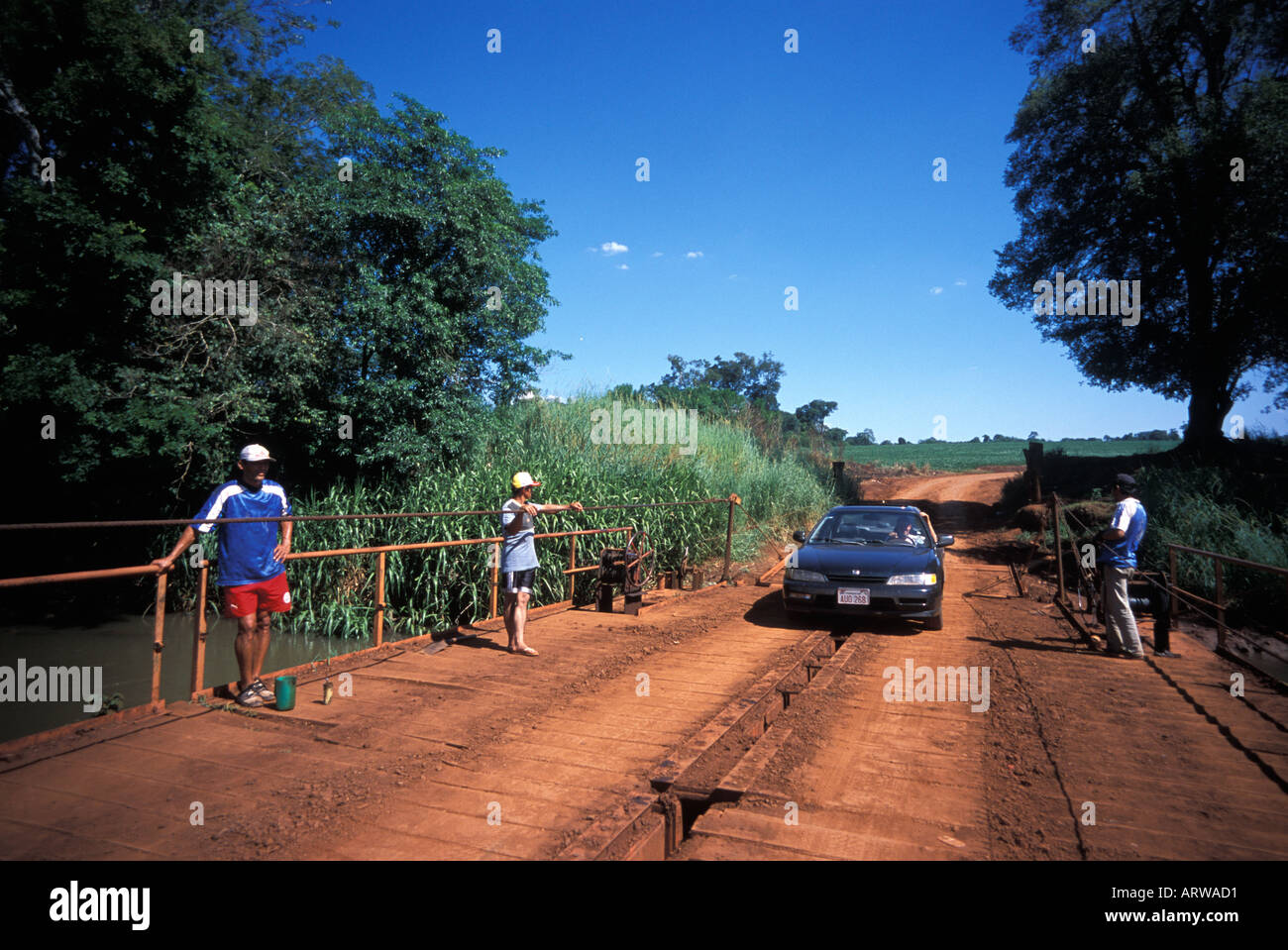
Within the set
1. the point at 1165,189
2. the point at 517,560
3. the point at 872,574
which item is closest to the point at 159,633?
the point at 517,560

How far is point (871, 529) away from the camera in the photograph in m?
9.91

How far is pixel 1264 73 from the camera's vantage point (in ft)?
60.3

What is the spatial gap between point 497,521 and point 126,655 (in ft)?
20.7

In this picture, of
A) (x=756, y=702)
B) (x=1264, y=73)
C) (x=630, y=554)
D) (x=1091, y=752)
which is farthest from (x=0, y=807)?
(x=1264, y=73)

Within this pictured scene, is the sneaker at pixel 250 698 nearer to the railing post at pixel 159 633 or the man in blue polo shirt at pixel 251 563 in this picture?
the man in blue polo shirt at pixel 251 563

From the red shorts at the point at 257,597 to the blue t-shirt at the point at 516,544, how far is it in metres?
2.06

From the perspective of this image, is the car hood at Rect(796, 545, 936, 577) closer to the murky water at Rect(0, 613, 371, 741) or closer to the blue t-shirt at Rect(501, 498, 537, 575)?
the blue t-shirt at Rect(501, 498, 537, 575)

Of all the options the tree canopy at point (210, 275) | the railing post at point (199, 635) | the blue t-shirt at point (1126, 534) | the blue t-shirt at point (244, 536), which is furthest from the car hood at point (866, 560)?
the tree canopy at point (210, 275)

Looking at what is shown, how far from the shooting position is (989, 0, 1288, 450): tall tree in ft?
57.5

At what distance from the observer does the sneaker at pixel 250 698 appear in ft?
15.9

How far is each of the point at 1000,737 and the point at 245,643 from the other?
518 cm

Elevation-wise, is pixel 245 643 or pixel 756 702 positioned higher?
pixel 245 643
